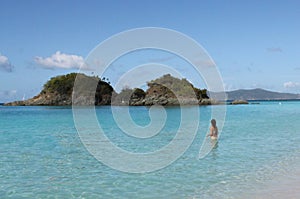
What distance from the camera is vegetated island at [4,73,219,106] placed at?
12262cm

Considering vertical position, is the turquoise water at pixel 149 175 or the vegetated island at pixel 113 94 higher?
the vegetated island at pixel 113 94

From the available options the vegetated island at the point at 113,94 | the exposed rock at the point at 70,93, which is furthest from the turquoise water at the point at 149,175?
the exposed rock at the point at 70,93

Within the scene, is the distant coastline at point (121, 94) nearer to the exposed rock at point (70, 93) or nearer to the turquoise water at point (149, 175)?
the exposed rock at point (70, 93)

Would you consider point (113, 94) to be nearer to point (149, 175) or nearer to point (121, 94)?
point (121, 94)

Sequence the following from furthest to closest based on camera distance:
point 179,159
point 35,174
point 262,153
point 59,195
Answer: point 262,153
point 179,159
point 35,174
point 59,195

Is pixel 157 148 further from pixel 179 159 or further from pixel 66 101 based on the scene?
pixel 66 101

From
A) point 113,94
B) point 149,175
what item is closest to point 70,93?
point 113,94

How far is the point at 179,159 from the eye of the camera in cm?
1661

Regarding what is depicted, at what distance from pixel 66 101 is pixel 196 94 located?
5759 centimetres

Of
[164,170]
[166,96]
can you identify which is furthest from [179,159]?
[166,96]

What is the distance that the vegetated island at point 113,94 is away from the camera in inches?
4828

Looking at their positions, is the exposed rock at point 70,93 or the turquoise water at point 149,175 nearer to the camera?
the turquoise water at point 149,175

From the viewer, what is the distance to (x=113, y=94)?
146625 millimetres

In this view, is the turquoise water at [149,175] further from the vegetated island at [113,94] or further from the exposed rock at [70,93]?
the exposed rock at [70,93]
